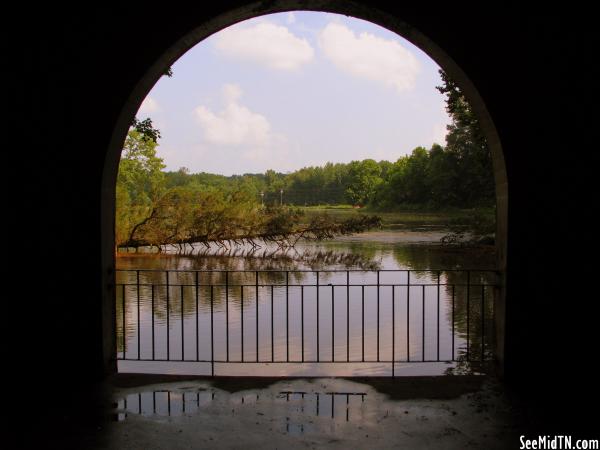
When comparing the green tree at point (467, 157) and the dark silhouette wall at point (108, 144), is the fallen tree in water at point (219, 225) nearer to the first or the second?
the green tree at point (467, 157)

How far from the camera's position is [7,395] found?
4113mm

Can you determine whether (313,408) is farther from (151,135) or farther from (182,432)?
(151,135)

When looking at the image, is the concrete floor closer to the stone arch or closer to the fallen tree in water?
the stone arch

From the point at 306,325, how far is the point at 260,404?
5.60 meters

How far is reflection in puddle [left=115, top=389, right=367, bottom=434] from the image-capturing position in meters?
3.74

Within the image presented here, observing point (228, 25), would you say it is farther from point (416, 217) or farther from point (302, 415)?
point (416, 217)

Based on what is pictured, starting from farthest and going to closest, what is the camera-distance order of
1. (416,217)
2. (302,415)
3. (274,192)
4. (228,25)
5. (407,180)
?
(274,192)
(407,180)
(416,217)
(228,25)
(302,415)

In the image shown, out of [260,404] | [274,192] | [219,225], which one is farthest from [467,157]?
[260,404]

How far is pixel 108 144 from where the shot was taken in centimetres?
432

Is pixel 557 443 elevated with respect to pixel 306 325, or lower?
elevated

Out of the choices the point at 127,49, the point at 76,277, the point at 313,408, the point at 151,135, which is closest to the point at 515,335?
the point at 313,408

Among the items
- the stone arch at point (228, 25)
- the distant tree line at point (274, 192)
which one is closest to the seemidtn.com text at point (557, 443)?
the stone arch at point (228, 25)

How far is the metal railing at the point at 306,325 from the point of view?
18.5 ft

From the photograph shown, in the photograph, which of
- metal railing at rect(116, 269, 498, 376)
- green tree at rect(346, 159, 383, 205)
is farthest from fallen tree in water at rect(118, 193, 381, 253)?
green tree at rect(346, 159, 383, 205)
